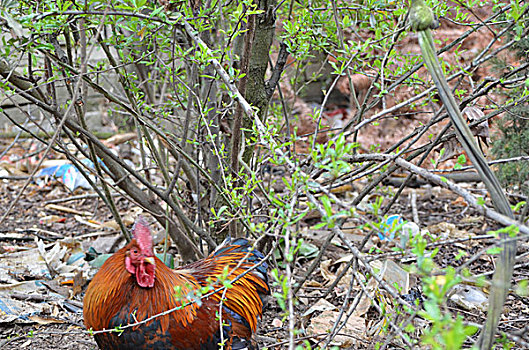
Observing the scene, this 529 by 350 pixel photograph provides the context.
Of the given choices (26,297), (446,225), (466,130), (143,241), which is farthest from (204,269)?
(446,225)

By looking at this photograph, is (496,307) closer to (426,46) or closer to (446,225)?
(426,46)

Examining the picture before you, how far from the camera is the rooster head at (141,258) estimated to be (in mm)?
2430

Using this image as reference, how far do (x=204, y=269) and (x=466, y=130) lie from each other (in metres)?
1.86

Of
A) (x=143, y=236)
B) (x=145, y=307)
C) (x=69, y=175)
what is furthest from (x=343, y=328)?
(x=69, y=175)

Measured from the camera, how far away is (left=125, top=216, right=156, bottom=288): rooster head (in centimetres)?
243

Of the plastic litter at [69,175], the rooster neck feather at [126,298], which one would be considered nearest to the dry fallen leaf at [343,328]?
the rooster neck feather at [126,298]

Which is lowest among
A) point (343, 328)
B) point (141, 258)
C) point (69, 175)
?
point (69, 175)

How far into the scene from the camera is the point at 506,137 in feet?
15.1

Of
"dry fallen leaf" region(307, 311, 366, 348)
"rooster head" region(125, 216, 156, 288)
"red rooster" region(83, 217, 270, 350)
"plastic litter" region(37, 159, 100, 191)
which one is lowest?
"plastic litter" region(37, 159, 100, 191)

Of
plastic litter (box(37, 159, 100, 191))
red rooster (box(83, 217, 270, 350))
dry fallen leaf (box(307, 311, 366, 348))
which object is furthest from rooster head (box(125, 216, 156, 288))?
plastic litter (box(37, 159, 100, 191))

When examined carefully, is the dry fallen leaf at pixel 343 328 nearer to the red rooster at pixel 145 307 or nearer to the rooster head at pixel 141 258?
the red rooster at pixel 145 307

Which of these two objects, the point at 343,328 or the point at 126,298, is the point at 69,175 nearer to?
the point at 126,298

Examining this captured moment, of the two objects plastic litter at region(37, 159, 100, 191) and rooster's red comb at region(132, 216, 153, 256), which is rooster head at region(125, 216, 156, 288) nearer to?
Result: rooster's red comb at region(132, 216, 153, 256)

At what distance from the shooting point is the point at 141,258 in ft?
7.94
